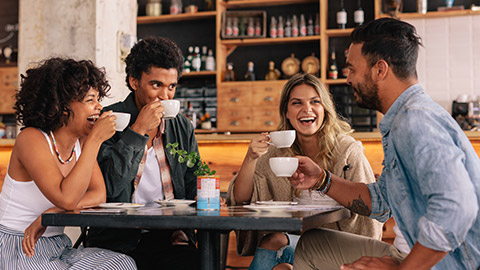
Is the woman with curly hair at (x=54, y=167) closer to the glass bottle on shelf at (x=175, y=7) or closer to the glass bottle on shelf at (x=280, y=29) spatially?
the glass bottle on shelf at (x=280, y=29)

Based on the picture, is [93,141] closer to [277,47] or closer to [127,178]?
[127,178]

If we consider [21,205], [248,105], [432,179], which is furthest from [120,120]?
[248,105]

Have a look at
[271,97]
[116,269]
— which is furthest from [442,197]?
[271,97]

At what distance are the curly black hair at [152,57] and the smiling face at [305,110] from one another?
592 mm

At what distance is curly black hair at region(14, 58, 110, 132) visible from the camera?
2.02 m

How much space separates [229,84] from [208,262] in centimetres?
460

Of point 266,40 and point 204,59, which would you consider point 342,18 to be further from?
point 204,59

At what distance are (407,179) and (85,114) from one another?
→ 120cm

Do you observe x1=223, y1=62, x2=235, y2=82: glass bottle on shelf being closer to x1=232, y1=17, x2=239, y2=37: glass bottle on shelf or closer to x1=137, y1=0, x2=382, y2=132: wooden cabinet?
x1=137, y1=0, x2=382, y2=132: wooden cabinet

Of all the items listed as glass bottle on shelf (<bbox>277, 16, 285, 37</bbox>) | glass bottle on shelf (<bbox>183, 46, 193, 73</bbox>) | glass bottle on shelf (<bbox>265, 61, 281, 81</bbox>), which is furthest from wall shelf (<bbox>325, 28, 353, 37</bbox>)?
glass bottle on shelf (<bbox>183, 46, 193, 73</bbox>)

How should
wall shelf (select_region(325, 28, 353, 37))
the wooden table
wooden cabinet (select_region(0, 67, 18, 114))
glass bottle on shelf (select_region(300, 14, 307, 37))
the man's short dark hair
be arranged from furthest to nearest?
wooden cabinet (select_region(0, 67, 18, 114))
glass bottle on shelf (select_region(300, 14, 307, 37))
wall shelf (select_region(325, 28, 353, 37))
the man's short dark hair
the wooden table

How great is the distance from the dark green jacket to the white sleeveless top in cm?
30

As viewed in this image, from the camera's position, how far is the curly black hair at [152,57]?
2.54 metres

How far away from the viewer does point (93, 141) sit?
1.96 metres
